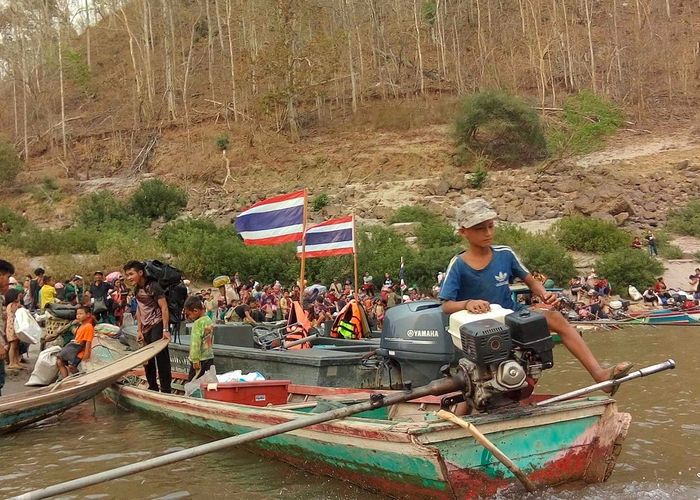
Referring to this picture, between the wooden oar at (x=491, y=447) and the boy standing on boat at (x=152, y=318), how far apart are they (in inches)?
193

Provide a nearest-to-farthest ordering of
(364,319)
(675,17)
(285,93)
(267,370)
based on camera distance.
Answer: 1. (267,370)
2. (364,319)
3. (285,93)
4. (675,17)

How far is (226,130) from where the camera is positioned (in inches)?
1700

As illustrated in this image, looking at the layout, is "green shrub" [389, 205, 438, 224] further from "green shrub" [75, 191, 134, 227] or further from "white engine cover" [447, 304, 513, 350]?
"white engine cover" [447, 304, 513, 350]

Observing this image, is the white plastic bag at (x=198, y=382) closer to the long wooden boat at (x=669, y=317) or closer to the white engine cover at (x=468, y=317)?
the white engine cover at (x=468, y=317)

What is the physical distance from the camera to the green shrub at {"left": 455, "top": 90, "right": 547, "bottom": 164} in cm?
3631

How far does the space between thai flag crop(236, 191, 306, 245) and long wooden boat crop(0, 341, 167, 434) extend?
421 centimetres

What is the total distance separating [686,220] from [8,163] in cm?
3510

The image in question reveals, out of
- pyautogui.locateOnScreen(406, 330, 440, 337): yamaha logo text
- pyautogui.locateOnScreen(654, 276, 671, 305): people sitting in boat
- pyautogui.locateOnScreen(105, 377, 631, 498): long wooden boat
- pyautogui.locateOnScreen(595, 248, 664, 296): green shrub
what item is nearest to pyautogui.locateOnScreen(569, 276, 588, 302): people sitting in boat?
pyautogui.locateOnScreen(595, 248, 664, 296): green shrub

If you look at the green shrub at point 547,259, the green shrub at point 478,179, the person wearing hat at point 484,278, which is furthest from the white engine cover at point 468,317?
the green shrub at point 478,179

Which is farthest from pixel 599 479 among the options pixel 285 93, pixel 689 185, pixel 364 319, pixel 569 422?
pixel 285 93

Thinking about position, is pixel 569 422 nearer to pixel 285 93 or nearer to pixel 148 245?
pixel 148 245

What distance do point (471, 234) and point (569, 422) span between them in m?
1.50

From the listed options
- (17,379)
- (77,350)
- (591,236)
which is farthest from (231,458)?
(591,236)

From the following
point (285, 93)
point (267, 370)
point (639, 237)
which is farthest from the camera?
point (285, 93)
